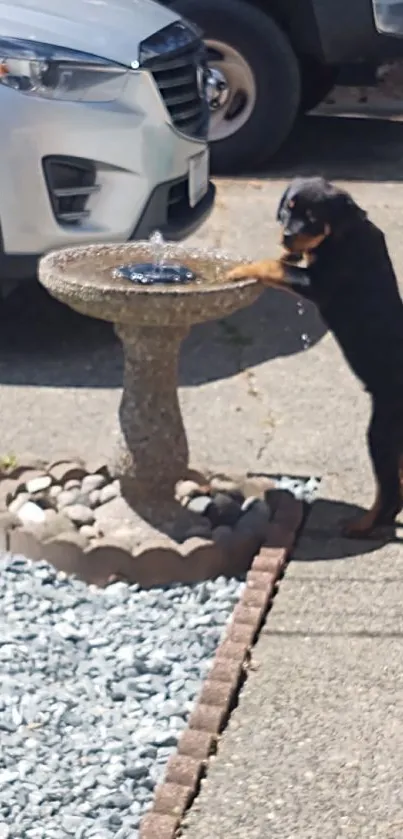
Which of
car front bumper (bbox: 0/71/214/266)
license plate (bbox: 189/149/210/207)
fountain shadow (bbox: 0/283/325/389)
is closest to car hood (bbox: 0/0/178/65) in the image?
car front bumper (bbox: 0/71/214/266)

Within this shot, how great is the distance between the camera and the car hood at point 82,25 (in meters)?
5.98

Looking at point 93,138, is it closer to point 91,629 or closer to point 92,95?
point 92,95

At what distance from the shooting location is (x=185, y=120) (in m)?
6.61

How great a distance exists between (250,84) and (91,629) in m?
5.91

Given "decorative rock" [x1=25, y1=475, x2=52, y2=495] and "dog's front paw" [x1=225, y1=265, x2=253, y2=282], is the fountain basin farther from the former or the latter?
"decorative rock" [x1=25, y1=475, x2=52, y2=495]

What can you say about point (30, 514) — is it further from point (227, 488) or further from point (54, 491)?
point (227, 488)

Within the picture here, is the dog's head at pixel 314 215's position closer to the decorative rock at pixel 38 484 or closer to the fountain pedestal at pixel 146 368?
the fountain pedestal at pixel 146 368

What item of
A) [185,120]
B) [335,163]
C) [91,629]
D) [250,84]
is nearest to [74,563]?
[91,629]

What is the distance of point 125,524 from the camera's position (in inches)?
180

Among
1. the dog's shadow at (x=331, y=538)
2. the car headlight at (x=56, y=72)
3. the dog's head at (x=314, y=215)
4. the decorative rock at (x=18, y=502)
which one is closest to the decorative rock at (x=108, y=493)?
the decorative rock at (x=18, y=502)

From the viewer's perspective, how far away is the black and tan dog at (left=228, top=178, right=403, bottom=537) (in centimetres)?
439

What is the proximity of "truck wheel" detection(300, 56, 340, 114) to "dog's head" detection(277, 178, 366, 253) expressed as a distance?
5945 millimetres

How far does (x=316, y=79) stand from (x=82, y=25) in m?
4.55

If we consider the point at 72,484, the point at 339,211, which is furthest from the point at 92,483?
the point at 339,211
